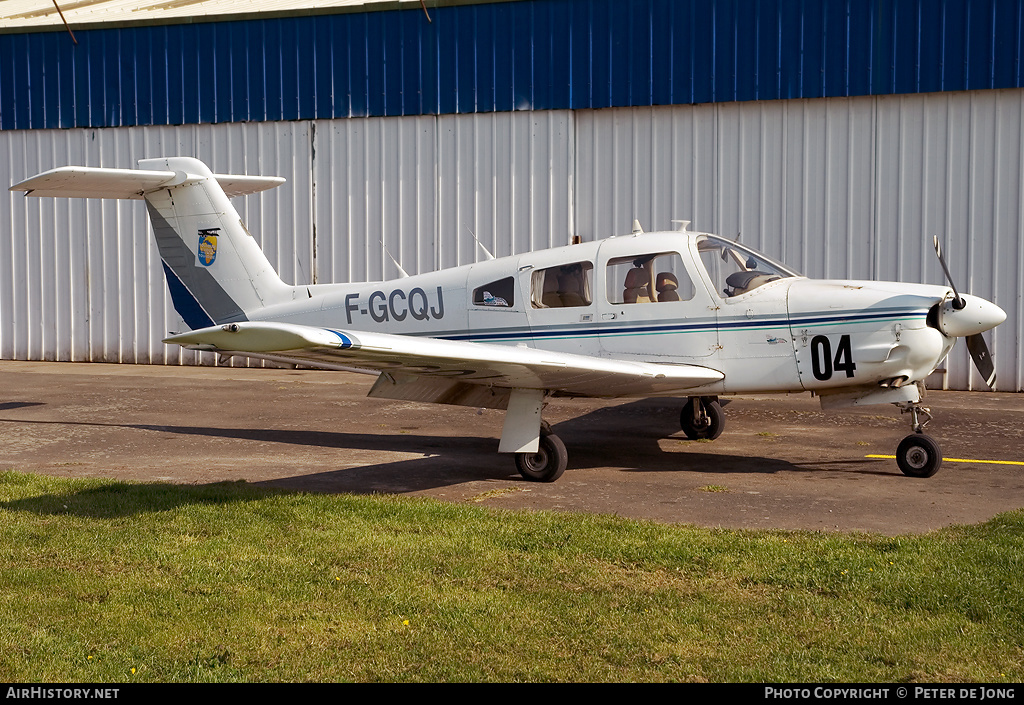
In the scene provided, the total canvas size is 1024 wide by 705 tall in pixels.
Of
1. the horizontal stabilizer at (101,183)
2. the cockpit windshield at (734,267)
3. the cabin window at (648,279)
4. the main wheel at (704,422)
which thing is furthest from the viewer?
the main wheel at (704,422)

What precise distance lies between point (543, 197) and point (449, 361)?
10412mm

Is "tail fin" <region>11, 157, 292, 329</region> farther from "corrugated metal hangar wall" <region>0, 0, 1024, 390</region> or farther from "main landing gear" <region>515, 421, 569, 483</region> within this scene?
"corrugated metal hangar wall" <region>0, 0, 1024, 390</region>

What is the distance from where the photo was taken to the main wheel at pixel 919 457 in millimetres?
8688

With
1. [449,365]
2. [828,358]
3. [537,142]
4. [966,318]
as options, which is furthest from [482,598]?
[537,142]

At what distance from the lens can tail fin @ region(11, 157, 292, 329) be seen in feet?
37.9

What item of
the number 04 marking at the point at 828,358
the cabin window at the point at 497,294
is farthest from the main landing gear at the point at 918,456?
the cabin window at the point at 497,294

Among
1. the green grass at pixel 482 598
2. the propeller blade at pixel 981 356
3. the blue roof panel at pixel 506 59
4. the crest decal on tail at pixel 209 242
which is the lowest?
the green grass at pixel 482 598

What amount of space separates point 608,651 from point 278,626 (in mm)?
1679

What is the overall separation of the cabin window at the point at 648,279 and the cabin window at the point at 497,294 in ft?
3.27

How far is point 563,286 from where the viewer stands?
9.66 m

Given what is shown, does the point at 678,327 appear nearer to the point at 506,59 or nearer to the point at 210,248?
the point at 210,248

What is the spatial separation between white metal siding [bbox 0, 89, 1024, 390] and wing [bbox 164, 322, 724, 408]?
279 inches

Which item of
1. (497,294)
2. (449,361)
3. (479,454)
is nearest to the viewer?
(449,361)

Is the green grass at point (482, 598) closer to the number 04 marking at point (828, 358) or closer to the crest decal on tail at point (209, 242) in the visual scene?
the number 04 marking at point (828, 358)
